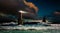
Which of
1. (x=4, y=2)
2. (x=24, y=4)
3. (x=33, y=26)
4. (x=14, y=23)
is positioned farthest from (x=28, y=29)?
(x=4, y=2)

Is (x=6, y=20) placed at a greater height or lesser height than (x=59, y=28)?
greater

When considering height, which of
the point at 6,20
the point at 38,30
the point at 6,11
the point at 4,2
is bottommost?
the point at 38,30

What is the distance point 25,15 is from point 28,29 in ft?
1.39

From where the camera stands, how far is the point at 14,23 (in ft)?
14.3

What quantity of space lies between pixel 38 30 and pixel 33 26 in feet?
0.62

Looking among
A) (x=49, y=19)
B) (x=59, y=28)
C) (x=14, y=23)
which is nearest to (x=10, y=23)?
(x=14, y=23)

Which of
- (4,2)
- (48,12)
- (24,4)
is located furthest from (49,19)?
(4,2)

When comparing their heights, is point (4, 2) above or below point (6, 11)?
above

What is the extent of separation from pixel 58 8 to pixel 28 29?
3.60ft

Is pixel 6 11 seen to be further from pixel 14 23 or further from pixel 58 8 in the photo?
pixel 58 8

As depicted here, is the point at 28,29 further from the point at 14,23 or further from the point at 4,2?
the point at 4,2

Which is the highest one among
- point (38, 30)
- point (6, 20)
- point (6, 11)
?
point (6, 11)

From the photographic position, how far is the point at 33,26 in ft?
14.3

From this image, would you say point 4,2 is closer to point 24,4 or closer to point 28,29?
point 24,4
